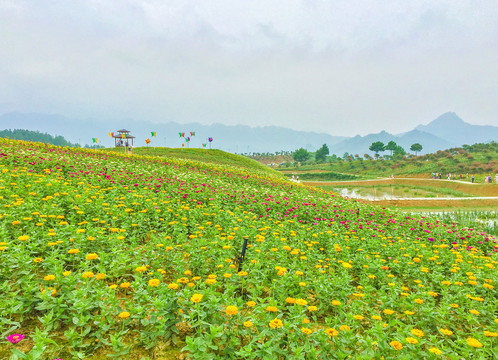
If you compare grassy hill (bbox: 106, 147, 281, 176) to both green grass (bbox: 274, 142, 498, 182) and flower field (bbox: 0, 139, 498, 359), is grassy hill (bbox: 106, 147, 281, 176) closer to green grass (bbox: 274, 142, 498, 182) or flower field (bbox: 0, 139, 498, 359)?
flower field (bbox: 0, 139, 498, 359)

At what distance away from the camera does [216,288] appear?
14.1 feet

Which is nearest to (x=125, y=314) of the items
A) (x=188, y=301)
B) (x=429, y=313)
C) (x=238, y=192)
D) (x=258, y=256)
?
(x=188, y=301)

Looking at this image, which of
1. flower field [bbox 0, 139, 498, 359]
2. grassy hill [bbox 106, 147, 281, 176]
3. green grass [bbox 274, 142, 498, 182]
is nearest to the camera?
flower field [bbox 0, 139, 498, 359]

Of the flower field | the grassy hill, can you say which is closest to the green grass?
the grassy hill

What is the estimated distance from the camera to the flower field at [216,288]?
9.18 ft

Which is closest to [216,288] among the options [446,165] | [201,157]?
[201,157]

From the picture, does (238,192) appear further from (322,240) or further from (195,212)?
(322,240)

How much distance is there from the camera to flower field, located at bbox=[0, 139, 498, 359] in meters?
2.80

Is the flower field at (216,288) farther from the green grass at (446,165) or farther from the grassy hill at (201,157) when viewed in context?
the green grass at (446,165)

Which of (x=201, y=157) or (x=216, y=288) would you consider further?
(x=201, y=157)

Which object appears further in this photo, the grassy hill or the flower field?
the grassy hill

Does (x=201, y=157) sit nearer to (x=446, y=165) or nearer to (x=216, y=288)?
(x=216, y=288)

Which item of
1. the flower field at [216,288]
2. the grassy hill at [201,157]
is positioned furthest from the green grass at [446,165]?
the flower field at [216,288]

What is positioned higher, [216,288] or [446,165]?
[446,165]
